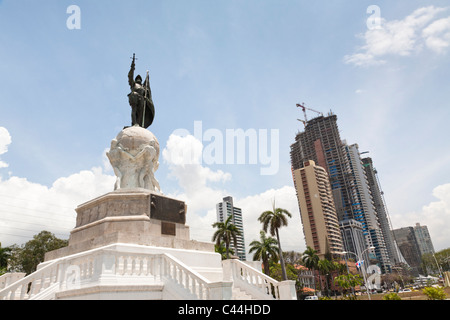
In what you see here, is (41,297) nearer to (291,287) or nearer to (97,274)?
(97,274)

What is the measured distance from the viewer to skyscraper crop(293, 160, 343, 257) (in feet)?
384

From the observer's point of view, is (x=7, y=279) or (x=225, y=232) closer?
(x=7, y=279)

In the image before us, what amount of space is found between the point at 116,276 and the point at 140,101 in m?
11.8

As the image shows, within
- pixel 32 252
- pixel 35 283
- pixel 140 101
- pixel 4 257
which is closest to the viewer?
pixel 35 283

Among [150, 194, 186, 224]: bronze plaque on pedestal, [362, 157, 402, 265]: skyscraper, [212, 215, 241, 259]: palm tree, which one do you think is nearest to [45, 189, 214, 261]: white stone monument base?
[150, 194, 186, 224]: bronze plaque on pedestal

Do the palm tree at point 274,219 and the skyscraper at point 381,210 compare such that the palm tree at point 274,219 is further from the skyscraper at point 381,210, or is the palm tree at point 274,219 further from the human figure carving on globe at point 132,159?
the skyscraper at point 381,210

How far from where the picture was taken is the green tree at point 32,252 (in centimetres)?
3857

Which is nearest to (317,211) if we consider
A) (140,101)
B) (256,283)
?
(140,101)

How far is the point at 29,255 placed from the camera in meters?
38.8

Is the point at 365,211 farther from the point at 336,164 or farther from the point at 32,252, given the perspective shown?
the point at 32,252

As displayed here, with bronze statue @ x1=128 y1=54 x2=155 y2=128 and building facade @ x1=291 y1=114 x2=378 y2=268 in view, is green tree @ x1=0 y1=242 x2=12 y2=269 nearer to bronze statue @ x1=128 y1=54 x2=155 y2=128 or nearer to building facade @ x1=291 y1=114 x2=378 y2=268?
bronze statue @ x1=128 y1=54 x2=155 y2=128

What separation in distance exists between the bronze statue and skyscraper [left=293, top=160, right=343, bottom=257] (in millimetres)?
108970

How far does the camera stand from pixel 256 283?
36.9 ft
